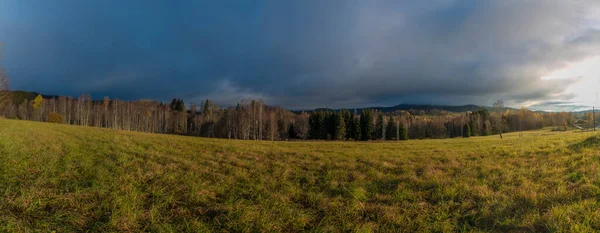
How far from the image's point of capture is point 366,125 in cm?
7762

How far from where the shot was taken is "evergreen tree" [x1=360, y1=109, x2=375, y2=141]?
76812 millimetres

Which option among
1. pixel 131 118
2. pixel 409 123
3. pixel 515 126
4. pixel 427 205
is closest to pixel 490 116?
pixel 515 126

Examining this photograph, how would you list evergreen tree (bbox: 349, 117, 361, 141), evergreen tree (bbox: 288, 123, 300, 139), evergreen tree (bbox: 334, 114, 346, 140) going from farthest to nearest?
evergreen tree (bbox: 288, 123, 300, 139) < evergreen tree (bbox: 349, 117, 361, 141) < evergreen tree (bbox: 334, 114, 346, 140)

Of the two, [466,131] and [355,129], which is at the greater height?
[355,129]

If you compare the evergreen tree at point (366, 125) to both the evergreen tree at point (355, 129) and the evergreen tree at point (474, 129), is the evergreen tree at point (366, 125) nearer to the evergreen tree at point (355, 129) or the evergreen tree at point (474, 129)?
the evergreen tree at point (355, 129)

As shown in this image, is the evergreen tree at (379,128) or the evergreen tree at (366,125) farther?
the evergreen tree at (379,128)

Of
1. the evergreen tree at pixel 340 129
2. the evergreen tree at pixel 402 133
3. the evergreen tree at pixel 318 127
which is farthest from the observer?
the evergreen tree at pixel 318 127

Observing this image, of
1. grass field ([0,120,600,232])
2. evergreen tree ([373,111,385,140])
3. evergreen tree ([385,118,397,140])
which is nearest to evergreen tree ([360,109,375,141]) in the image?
evergreen tree ([373,111,385,140])

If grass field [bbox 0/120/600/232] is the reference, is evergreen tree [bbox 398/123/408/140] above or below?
below

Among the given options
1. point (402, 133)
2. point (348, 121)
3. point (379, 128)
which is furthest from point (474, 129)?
point (348, 121)

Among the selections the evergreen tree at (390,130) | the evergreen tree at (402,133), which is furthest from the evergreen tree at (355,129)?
the evergreen tree at (402,133)

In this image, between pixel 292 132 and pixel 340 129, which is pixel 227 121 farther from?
pixel 340 129

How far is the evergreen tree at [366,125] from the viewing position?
76.8 metres

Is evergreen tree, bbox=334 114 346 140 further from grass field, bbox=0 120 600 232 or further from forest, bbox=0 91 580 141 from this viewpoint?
grass field, bbox=0 120 600 232
